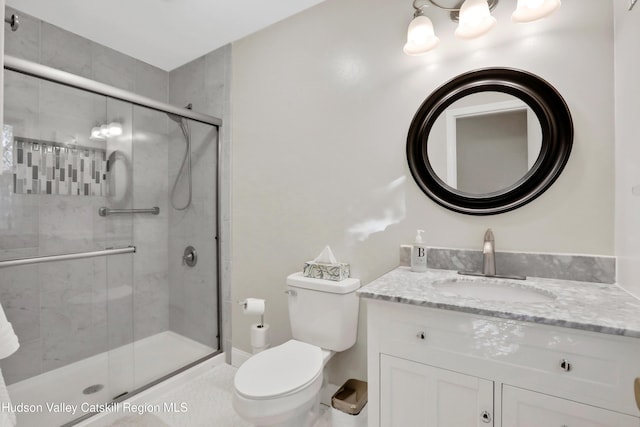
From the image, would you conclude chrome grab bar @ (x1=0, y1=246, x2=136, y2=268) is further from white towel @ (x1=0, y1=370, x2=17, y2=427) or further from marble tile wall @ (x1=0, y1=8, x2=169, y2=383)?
white towel @ (x1=0, y1=370, x2=17, y2=427)

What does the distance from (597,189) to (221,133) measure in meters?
2.23

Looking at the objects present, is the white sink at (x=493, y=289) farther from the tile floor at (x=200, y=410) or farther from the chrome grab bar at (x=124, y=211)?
the chrome grab bar at (x=124, y=211)

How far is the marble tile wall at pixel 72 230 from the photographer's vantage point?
5.68ft

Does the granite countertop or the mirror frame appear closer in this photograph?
the granite countertop

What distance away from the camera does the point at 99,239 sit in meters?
1.98

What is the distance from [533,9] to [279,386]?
1798 mm

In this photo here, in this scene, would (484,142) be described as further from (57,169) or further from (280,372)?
(57,169)

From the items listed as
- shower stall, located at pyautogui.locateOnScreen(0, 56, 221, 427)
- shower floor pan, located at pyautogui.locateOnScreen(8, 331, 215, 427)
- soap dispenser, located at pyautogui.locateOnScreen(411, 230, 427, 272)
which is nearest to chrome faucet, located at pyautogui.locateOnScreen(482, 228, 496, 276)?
soap dispenser, located at pyautogui.locateOnScreen(411, 230, 427, 272)

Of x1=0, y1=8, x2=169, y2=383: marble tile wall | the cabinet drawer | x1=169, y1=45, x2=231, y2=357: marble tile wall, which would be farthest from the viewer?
x1=169, y1=45, x2=231, y2=357: marble tile wall

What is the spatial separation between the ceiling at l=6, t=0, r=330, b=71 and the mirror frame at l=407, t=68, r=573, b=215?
1052mm

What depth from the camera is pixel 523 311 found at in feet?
2.99

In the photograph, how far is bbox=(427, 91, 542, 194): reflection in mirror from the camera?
1.36 m

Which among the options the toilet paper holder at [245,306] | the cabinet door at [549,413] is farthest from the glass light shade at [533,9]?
the toilet paper holder at [245,306]

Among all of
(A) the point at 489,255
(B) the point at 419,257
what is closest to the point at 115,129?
(B) the point at 419,257
